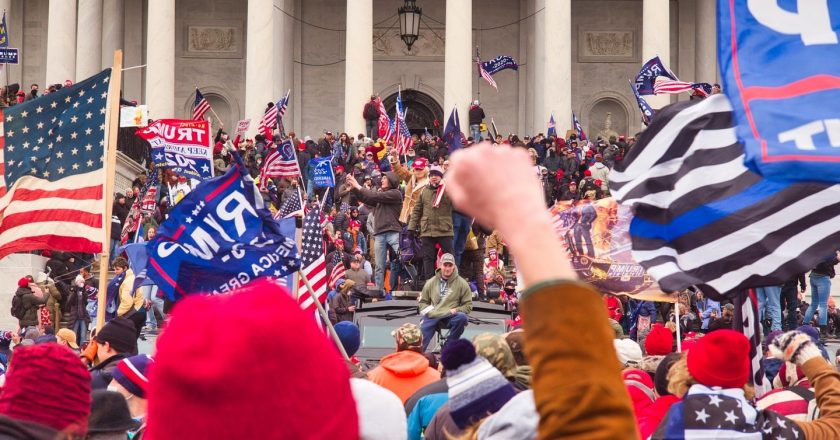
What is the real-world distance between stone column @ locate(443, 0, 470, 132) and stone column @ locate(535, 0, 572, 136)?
226 cm

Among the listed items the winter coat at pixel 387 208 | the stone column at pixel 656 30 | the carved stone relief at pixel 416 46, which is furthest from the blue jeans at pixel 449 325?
the carved stone relief at pixel 416 46

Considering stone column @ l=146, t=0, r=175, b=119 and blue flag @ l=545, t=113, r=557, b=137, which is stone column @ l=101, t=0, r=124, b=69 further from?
blue flag @ l=545, t=113, r=557, b=137

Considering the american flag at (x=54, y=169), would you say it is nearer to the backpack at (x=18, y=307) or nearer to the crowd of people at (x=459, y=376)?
the crowd of people at (x=459, y=376)

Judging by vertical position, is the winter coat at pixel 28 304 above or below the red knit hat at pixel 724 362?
below

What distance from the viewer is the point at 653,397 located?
5.83 meters

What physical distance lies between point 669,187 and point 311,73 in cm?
4040

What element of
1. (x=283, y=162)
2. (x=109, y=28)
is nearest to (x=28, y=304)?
(x=283, y=162)

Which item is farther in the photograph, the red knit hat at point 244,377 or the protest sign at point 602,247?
the protest sign at point 602,247

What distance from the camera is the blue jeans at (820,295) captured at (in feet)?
58.2

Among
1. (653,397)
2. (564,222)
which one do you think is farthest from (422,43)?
(653,397)

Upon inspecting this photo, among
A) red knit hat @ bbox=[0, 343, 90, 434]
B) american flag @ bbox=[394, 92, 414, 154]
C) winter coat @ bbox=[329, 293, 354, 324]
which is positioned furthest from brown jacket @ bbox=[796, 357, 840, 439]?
american flag @ bbox=[394, 92, 414, 154]

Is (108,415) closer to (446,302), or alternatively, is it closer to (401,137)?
(446,302)

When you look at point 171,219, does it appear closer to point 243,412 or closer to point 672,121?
point 672,121

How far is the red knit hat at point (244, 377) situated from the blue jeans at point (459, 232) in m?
14.6
